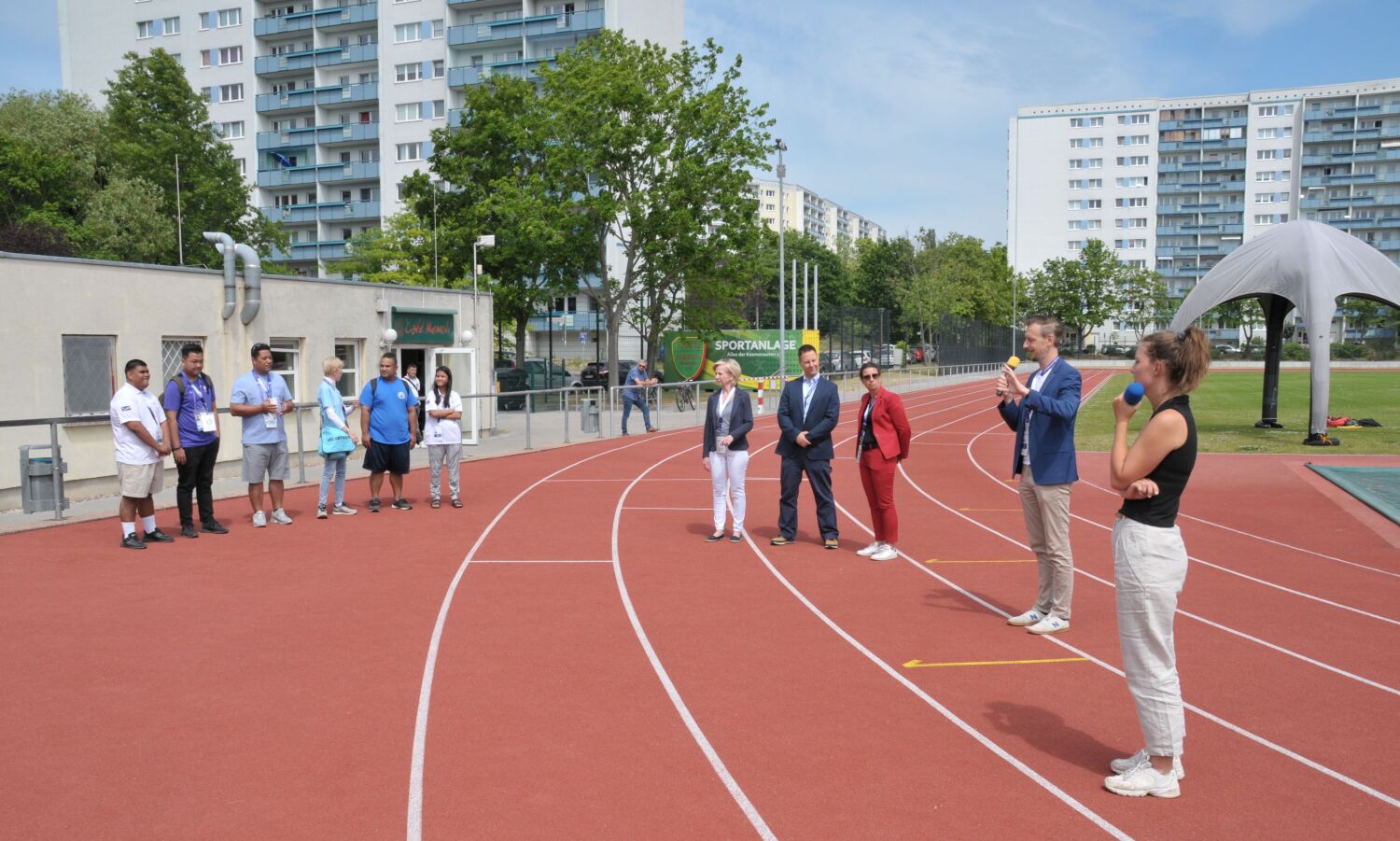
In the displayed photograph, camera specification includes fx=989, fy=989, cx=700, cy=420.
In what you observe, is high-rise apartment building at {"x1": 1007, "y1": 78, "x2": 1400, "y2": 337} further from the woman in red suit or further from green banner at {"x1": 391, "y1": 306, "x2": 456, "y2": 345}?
the woman in red suit

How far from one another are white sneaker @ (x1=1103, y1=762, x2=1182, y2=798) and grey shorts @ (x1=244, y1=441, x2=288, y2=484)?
941cm

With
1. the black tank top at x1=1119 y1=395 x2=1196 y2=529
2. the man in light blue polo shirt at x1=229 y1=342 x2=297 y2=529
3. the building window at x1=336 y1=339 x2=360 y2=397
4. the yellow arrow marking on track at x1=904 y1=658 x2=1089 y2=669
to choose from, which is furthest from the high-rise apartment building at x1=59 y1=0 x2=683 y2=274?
the black tank top at x1=1119 y1=395 x2=1196 y2=529

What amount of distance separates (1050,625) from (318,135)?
209ft

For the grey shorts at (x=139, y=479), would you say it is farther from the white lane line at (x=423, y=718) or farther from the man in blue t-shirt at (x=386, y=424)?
the white lane line at (x=423, y=718)

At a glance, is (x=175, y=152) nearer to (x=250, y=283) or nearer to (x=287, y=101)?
(x=287, y=101)

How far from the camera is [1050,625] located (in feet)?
22.7

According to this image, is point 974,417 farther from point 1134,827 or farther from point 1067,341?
point 1067,341

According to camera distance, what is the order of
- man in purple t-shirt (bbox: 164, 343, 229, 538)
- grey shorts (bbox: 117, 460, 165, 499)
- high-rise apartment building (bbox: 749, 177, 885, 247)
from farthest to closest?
high-rise apartment building (bbox: 749, 177, 885, 247) < man in purple t-shirt (bbox: 164, 343, 229, 538) < grey shorts (bbox: 117, 460, 165, 499)

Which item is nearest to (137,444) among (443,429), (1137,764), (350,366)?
(443,429)

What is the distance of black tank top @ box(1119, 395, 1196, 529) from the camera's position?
4202 mm

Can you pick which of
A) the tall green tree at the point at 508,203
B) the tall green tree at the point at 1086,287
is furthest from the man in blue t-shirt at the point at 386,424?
the tall green tree at the point at 1086,287

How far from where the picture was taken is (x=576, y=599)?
796 centimetres

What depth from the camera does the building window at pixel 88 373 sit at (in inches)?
567

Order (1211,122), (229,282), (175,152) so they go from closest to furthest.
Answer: (229,282) < (175,152) < (1211,122)
